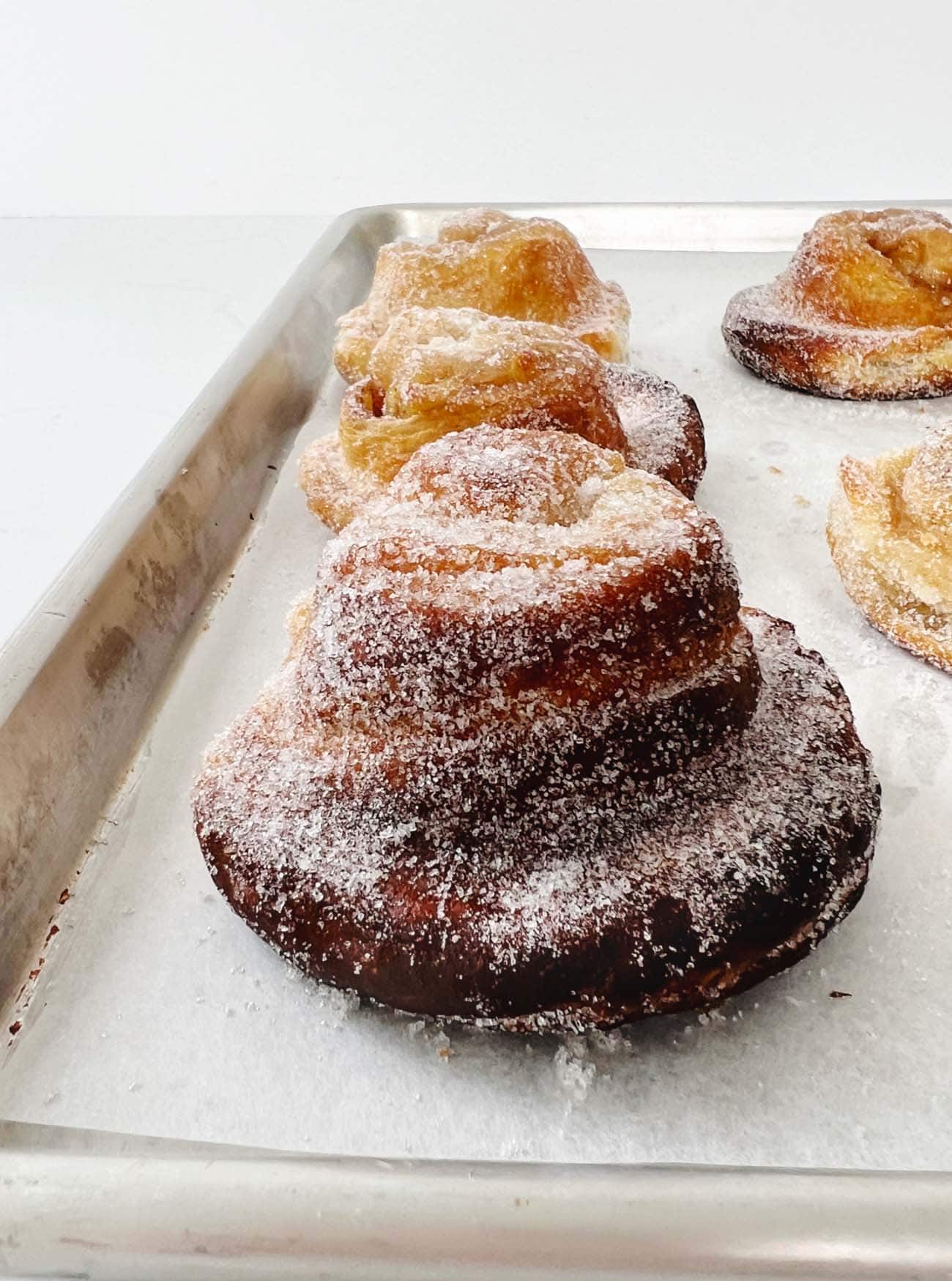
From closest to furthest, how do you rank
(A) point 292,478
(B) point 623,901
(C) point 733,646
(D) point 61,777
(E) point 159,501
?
(B) point 623,901
(C) point 733,646
(D) point 61,777
(E) point 159,501
(A) point 292,478

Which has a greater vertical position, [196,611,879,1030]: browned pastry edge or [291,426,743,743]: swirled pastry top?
[291,426,743,743]: swirled pastry top

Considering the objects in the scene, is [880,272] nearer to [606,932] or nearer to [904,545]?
[904,545]

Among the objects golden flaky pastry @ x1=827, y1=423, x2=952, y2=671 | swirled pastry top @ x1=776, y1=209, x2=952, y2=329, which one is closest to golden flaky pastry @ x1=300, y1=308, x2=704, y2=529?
golden flaky pastry @ x1=827, y1=423, x2=952, y2=671

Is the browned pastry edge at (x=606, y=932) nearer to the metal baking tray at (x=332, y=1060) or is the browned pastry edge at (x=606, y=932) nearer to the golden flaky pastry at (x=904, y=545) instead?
the metal baking tray at (x=332, y=1060)

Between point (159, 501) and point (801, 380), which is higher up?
point (159, 501)

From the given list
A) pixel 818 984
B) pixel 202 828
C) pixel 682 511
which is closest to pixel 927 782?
pixel 818 984

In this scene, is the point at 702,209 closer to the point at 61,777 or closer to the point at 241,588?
the point at 241,588

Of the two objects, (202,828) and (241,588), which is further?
(241,588)

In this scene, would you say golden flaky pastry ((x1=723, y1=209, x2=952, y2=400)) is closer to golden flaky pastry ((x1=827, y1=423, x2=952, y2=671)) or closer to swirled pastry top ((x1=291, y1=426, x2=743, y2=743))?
golden flaky pastry ((x1=827, y1=423, x2=952, y2=671))
